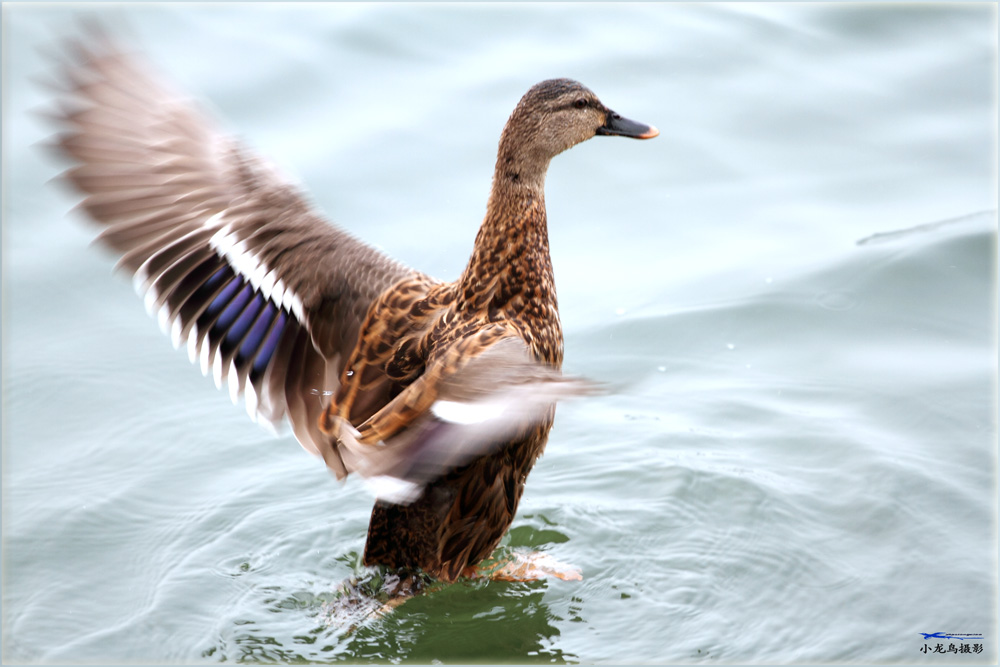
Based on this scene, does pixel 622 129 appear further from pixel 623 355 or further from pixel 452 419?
pixel 452 419

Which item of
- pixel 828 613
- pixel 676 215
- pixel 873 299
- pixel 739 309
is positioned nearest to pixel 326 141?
pixel 676 215

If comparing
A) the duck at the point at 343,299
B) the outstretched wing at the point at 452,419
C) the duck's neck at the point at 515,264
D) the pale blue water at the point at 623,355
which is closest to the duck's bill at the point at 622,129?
the duck at the point at 343,299

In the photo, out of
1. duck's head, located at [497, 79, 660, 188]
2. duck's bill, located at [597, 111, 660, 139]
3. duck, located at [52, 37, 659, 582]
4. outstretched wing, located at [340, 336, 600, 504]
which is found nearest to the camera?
outstretched wing, located at [340, 336, 600, 504]

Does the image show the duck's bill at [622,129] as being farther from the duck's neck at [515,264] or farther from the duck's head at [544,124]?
the duck's neck at [515,264]

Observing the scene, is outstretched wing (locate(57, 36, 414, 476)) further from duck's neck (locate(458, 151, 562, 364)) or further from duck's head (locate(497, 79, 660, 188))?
duck's head (locate(497, 79, 660, 188))

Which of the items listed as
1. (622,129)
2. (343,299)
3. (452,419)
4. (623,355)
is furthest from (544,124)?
(623,355)

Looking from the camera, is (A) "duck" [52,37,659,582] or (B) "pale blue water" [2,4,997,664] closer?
(A) "duck" [52,37,659,582]

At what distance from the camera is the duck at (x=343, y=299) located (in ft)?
14.5

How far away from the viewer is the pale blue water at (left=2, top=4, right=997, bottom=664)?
471 centimetres

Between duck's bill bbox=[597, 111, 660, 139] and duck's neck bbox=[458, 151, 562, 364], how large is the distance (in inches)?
16.3

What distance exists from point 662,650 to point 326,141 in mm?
4225

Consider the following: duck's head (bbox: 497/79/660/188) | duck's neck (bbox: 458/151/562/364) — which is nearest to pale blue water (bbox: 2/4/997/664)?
duck's neck (bbox: 458/151/562/364)

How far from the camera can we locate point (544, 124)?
466 cm

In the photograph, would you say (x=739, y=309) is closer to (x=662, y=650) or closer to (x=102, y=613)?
(x=662, y=650)
